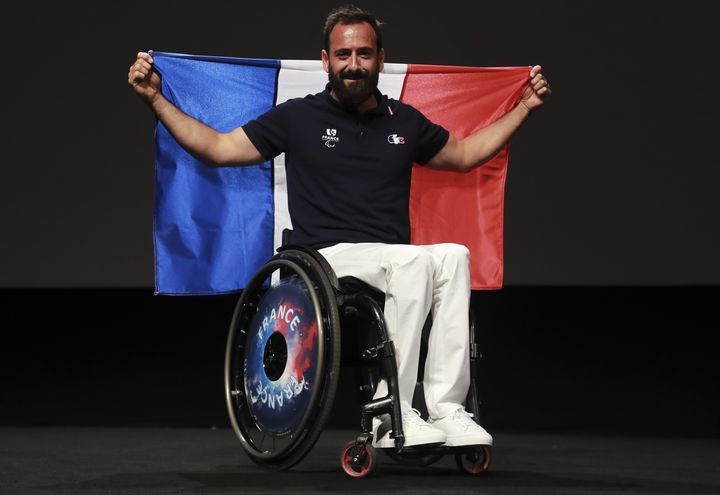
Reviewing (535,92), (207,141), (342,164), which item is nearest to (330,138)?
(342,164)

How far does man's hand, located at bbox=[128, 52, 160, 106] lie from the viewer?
2.50 metres

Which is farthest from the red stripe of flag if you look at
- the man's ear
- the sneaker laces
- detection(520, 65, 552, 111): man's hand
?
the sneaker laces

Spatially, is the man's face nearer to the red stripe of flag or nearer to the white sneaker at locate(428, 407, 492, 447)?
the red stripe of flag

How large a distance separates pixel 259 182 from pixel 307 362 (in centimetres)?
85

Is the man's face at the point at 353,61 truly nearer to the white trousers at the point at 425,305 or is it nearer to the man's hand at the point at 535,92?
the white trousers at the point at 425,305

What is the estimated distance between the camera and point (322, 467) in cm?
237

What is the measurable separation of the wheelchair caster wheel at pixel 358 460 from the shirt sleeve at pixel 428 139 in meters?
0.76

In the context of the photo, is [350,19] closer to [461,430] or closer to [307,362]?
[307,362]

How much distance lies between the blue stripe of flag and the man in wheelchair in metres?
0.21

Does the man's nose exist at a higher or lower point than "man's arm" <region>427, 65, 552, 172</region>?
higher

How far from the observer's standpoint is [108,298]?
4520 mm

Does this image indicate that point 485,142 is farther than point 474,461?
Yes

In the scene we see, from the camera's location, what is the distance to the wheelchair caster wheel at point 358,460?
214cm

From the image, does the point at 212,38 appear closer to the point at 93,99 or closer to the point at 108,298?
the point at 93,99
